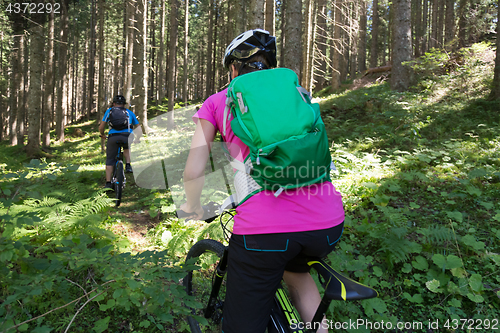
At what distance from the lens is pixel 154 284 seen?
216 cm

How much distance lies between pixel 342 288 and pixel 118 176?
6.13 meters

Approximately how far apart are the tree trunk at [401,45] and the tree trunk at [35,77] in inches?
554

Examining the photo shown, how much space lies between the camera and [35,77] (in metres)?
12.2

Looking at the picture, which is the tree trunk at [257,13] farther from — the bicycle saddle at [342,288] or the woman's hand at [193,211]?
the bicycle saddle at [342,288]

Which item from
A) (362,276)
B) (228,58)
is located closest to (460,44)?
(362,276)

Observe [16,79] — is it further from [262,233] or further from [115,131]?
[262,233]

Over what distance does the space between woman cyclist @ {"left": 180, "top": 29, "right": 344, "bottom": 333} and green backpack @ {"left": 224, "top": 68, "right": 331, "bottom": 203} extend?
0.12m

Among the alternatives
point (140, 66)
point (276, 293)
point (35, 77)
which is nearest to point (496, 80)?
point (276, 293)

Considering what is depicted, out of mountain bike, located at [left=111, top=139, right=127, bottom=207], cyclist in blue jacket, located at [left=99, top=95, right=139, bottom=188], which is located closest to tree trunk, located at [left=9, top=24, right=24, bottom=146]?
cyclist in blue jacket, located at [left=99, top=95, right=139, bottom=188]

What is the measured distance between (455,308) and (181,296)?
2.91 m

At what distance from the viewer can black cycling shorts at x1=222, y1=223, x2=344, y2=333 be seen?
1564 mm

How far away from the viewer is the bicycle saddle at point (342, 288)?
1.50m

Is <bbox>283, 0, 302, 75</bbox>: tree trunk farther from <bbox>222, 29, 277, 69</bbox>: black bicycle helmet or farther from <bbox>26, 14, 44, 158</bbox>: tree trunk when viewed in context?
<bbox>26, 14, 44, 158</bbox>: tree trunk

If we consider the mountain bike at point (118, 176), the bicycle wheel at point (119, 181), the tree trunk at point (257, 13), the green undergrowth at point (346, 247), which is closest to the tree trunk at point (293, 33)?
the tree trunk at point (257, 13)
